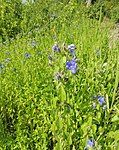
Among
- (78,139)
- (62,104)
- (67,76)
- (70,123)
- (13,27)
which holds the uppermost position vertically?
(67,76)

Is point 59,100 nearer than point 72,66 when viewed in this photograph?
No

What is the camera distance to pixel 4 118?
282 cm

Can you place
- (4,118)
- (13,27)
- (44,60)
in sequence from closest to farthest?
(4,118), (44,60), (13,27)

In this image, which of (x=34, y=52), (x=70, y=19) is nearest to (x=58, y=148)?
(x=34, y=52)

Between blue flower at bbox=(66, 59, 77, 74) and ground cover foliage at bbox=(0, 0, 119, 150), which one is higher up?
blue flower at bbox=(66, 59, 77, 74)

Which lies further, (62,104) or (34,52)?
(34,52)

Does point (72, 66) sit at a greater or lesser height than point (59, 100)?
greater

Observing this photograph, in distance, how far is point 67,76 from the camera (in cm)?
203

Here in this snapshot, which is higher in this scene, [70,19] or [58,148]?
[58,148]

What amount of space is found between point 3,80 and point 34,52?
760 millimetres

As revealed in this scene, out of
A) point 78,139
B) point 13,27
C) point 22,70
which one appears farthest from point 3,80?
point 13,27

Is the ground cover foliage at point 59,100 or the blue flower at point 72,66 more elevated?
the blue flower at point 72,66

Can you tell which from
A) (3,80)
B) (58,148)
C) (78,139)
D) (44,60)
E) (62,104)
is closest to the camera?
(58,148)

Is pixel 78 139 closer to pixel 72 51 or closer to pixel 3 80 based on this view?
pixel 72 51
